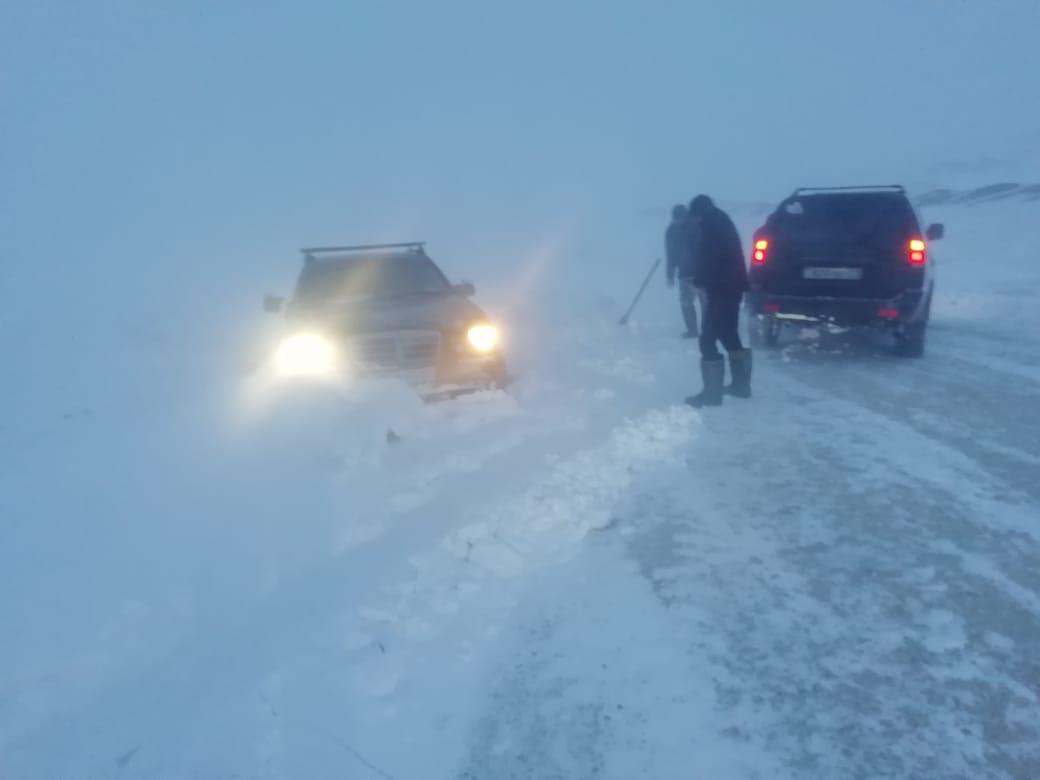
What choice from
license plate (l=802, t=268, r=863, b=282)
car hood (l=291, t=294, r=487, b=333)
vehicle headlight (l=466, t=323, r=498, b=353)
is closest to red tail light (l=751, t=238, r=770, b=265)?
license plate (l=802, t=268, r=863, b=282)

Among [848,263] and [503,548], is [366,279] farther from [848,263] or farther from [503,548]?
[848,263]

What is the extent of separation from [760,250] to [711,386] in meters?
2.79

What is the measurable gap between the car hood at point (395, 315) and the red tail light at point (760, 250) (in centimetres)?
355

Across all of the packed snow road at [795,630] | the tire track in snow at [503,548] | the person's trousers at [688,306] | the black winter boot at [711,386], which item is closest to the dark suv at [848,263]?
the person's trousers at [688,306]

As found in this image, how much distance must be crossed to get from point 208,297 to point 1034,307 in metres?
17.5

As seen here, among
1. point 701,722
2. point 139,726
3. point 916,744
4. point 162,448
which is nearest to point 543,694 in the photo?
point 701,722

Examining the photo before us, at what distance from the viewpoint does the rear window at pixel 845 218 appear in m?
8.40

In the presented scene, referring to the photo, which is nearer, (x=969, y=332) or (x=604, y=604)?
(x=604, y=604)

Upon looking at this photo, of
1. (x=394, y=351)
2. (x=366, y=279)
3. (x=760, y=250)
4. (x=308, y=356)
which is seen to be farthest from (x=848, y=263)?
(x=308, y=356)

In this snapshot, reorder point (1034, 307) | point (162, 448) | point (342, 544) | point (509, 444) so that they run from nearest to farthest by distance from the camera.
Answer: point (342, 544), point (162, 448), point (509, 444), point (1034, 307)

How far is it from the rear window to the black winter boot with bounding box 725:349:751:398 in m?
2.41

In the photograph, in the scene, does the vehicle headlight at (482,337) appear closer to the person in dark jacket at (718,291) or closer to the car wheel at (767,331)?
the person in dark jacket at (718,291)

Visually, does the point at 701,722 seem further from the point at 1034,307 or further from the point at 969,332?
the point at 1034,307

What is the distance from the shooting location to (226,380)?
8758mm
